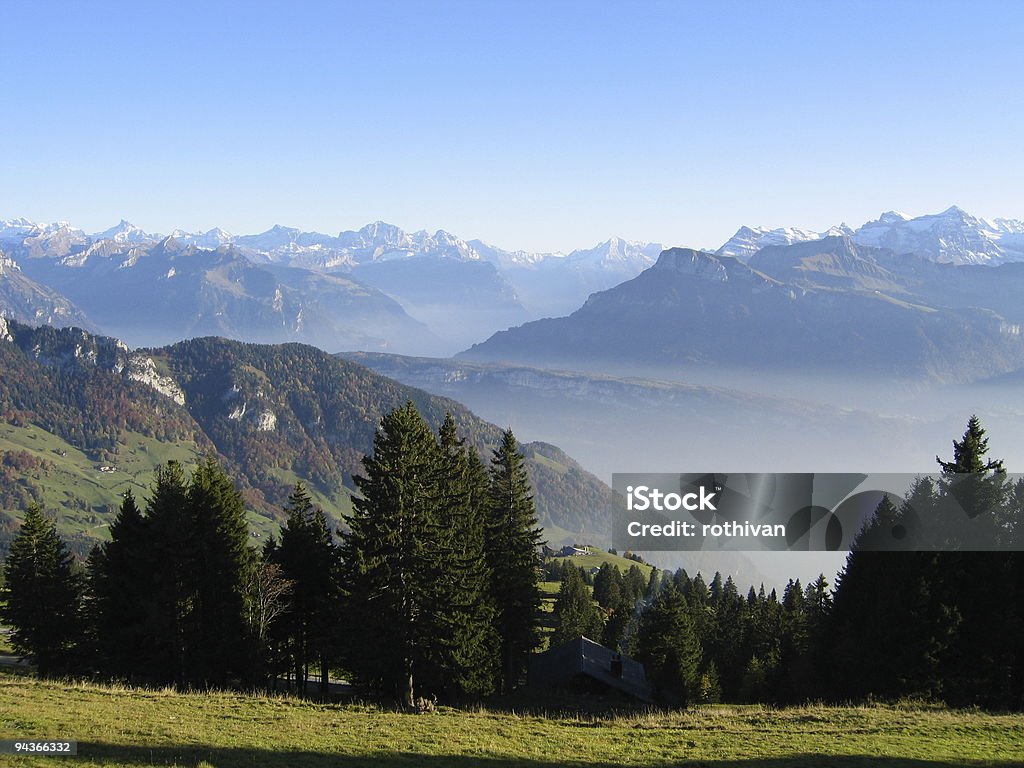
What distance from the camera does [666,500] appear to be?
143 feet

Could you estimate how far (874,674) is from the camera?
123ft

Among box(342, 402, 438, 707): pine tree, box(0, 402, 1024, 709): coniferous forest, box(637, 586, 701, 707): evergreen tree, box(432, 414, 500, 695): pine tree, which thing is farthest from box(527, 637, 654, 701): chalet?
box(342, 402, 438, 707): pine tree

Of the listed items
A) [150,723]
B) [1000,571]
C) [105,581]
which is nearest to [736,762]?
[150,723]

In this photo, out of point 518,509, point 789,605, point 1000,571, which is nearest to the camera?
point 1000,571

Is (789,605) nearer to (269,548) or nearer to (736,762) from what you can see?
(269,548)

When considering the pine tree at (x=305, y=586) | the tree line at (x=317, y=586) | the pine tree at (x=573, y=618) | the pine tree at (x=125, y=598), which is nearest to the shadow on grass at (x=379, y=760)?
the tree line at (x=317, y=586)

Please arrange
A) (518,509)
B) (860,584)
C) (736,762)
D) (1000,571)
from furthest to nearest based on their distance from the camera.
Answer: (518,509)
(860,584)
(1000,571)
(736,762)

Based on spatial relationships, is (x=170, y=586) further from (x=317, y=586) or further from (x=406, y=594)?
(x=406, y=594)

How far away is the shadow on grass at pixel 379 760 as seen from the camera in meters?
20.4

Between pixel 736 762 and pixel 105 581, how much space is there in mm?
33252

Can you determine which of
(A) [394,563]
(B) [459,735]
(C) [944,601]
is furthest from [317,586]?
(C) [944,601]

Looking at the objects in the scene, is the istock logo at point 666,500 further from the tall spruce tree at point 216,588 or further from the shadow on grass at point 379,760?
the tall spruce tree at point 216,588
